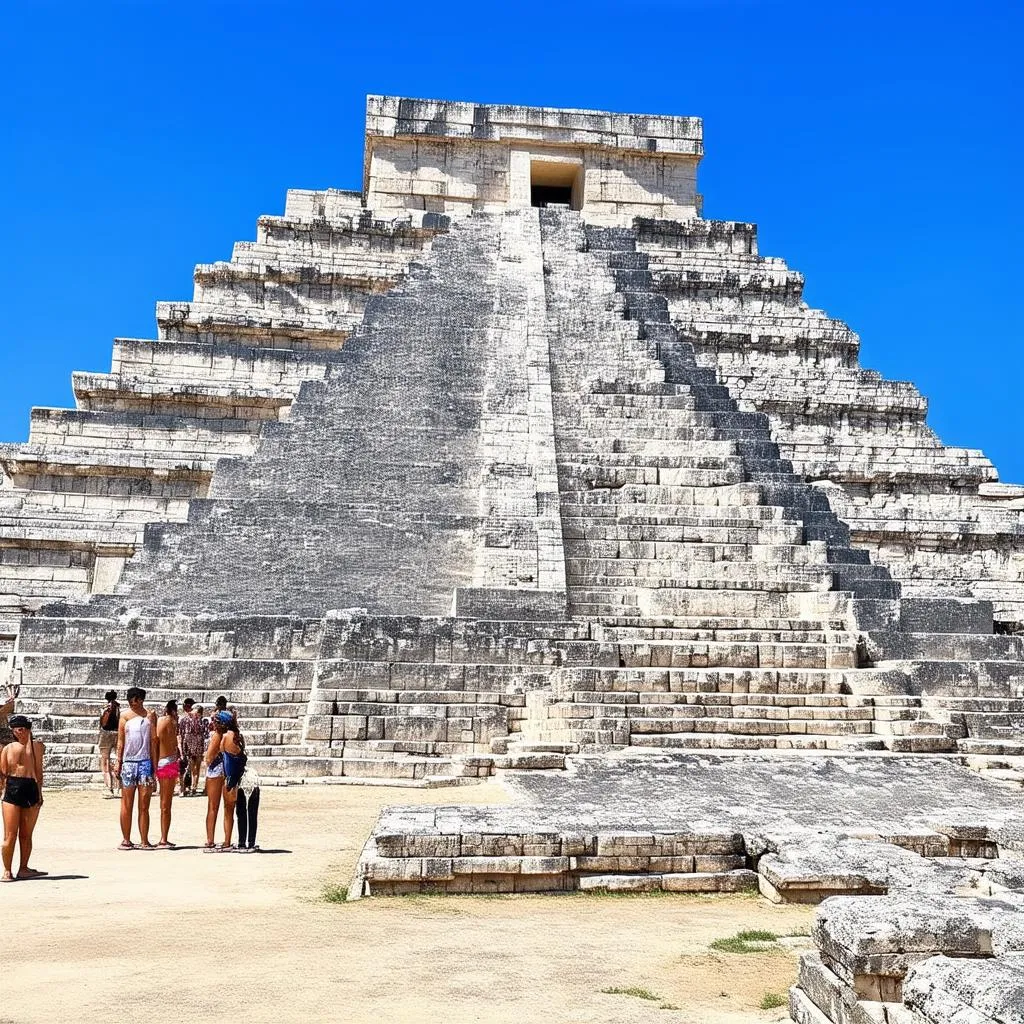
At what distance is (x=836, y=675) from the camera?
1349 centimetres

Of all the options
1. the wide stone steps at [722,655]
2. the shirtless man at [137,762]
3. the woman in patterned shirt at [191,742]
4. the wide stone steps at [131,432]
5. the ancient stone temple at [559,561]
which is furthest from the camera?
the wide stone steps at [131,432]

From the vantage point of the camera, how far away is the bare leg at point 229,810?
8.75 metres

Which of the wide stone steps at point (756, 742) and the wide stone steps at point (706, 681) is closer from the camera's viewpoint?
the wide stone steps at point (756, 742)

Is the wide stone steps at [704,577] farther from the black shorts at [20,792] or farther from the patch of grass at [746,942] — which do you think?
the patch of grass at [746,942]

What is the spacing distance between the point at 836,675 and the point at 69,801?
27.4 feet

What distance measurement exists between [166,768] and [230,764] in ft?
1.80

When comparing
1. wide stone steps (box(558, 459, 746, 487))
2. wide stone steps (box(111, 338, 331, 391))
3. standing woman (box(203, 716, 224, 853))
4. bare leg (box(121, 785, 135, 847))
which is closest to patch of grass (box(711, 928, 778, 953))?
standing woman (box(203, 716, 224, 853))

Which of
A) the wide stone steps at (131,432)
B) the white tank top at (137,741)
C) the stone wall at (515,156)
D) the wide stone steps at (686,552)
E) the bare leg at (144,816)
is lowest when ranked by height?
the bare leg at (144,816)

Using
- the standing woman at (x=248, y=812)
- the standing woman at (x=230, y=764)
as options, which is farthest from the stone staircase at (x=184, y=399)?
the standing woman at (x=248, y=812)

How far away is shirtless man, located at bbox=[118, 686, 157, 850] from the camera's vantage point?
886cm

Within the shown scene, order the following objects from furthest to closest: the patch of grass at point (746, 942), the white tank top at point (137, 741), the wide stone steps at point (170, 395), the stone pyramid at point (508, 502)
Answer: the wide stone steps at point (170, 395) → the stone pyramid at point (508, 502) → the white tank top at point (137, 741) → the patch of grass at point (746, 942)

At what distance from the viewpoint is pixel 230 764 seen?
898 centimetres

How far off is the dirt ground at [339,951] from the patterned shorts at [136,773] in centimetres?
64

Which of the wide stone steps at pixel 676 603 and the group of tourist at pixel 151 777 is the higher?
the wide stone steps at pixel 676 603
